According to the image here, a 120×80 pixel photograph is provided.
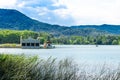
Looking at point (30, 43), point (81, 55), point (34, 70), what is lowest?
point (30, 43)

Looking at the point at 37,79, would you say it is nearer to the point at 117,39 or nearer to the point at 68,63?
the point at 68,63

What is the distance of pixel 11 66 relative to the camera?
35.0 ft

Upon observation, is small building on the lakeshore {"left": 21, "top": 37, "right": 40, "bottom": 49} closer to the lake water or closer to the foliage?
the lake water

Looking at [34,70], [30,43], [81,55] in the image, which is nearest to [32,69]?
[34,70]

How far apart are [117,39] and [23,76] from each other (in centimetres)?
18873

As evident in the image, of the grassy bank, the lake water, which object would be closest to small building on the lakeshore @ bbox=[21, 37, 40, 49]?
the lake water

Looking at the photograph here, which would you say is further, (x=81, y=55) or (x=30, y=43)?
(x=30, y=43)

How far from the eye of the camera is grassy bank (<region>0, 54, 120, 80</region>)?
412 inches

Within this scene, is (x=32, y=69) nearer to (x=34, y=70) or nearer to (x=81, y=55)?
(x=34, y=70)

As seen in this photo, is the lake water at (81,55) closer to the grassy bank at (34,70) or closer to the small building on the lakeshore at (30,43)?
the grassy bank at (34,70)

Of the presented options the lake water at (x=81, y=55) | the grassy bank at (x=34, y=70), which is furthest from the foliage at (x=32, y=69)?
the lake water at (x=81, y=55)

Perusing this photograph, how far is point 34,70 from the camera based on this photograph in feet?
36.6

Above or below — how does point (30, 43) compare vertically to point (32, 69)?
below

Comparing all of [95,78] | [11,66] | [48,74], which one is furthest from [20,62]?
[95,78]
